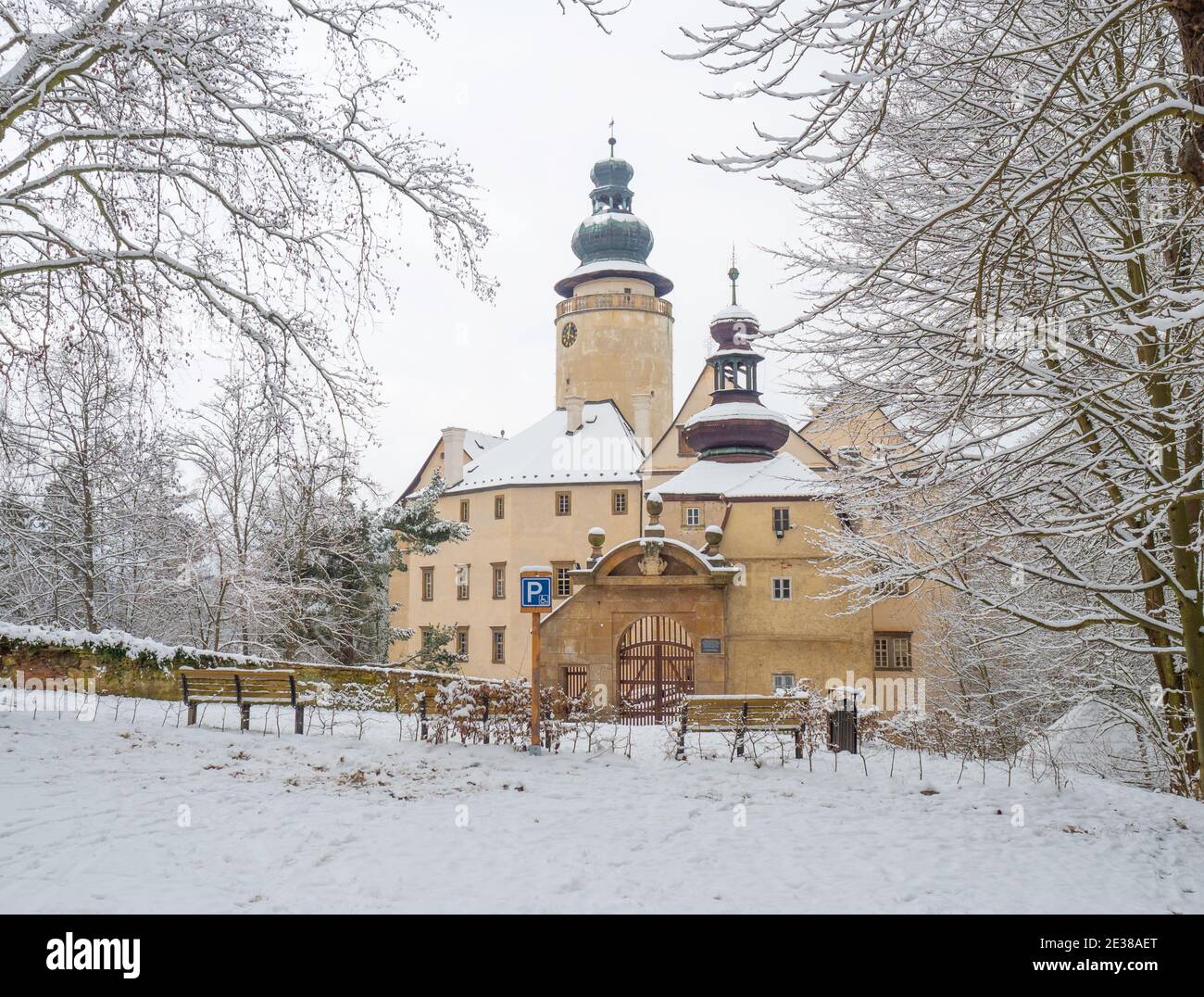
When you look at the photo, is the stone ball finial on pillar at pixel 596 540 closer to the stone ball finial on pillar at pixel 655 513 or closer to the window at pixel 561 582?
the stone ball finial on pillar at pixel 655 513

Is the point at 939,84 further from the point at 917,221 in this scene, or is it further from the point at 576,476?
the point at 576,476

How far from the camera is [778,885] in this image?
22.3ft

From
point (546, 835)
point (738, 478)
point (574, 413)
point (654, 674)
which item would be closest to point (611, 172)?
point (574, 413)

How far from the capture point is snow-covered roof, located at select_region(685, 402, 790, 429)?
107ft

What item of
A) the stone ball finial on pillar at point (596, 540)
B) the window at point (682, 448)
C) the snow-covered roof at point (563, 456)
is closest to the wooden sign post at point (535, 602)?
the stone ball finial on pillar at point (596, 540)

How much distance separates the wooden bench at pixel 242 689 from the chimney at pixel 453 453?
1272 inches

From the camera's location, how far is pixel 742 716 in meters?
12.8

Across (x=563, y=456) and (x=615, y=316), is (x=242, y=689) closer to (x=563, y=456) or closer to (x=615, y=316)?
(x=563, y=456)

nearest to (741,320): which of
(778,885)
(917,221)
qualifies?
(917,221)

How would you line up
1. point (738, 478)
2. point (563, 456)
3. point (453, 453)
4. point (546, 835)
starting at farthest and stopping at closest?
point (453, 453) → point (563, 456) → point (738, 478) → point (546, 835)

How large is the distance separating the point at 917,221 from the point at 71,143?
801cm

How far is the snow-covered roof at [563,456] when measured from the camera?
42938 mm

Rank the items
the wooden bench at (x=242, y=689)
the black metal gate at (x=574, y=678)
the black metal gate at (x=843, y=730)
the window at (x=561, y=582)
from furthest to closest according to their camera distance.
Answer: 1. the window at (x=561, y=582)
2. the black metal gate at (x=574, y=678)
3. the wooden bench at (x=242, y=689)
4. the black metal gate at (x=843, y=730)

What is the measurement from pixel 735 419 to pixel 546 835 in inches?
1004
